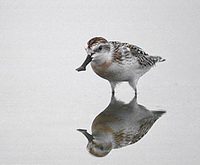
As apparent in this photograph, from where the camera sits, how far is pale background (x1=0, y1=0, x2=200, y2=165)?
8258 mm

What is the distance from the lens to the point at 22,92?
1105 cm

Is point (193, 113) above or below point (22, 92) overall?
above

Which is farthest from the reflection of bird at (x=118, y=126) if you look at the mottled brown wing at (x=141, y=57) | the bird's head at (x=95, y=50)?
the mottled brown wing at (x=141, y=57)

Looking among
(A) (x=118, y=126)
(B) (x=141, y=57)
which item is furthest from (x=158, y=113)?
(B) (x=141, y=57)

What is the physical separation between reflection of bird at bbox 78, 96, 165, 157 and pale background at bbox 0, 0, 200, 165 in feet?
0.43

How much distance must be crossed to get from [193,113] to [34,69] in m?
4.10

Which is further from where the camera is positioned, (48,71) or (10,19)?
(10,19)

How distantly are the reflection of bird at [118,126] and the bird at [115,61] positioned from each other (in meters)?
0.51

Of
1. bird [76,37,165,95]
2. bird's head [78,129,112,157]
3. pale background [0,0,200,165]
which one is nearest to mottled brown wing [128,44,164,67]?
bird [76,37,165,95]

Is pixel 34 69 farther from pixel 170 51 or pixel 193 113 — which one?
pixel 193 113

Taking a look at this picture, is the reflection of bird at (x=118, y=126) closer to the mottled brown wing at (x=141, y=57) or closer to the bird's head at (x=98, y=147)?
the bird's head at (x=98, y=147)

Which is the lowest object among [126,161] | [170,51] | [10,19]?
[10,19]

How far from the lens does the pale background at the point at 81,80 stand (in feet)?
27.1

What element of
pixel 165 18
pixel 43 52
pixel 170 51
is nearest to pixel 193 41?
pixel 170 51
